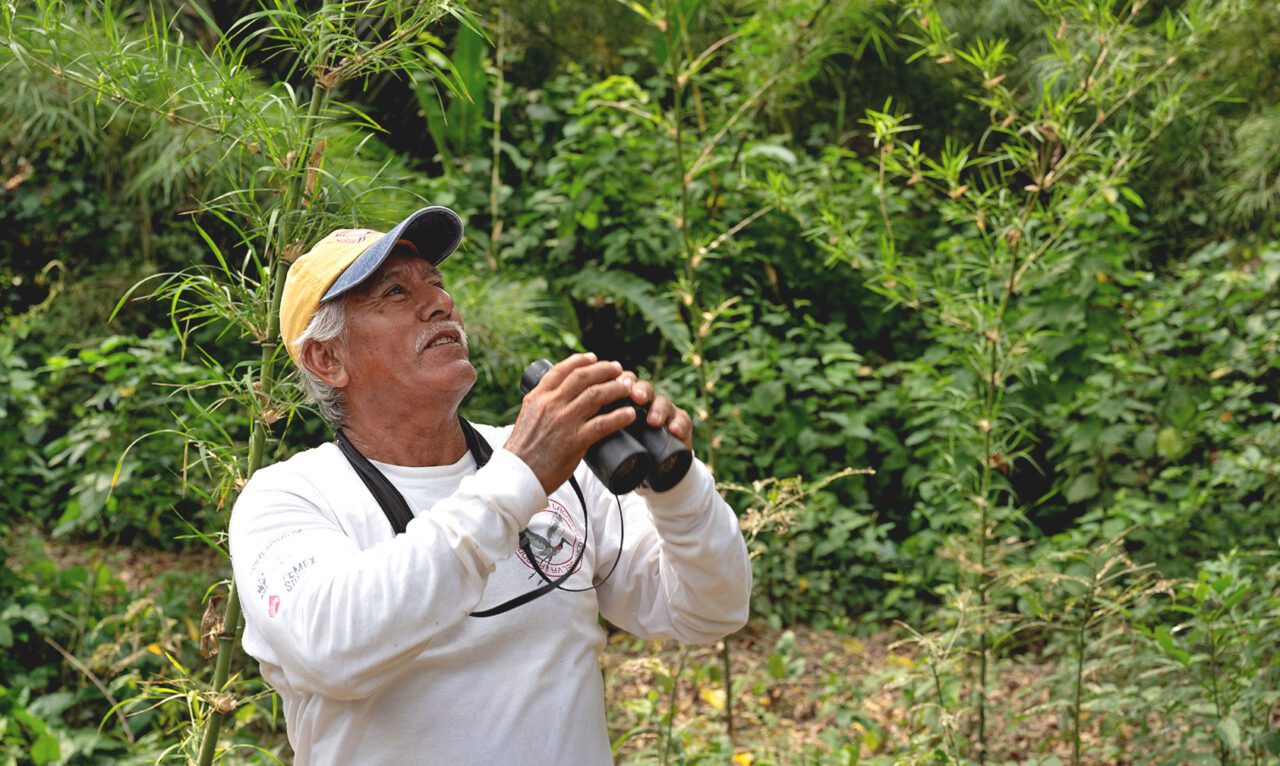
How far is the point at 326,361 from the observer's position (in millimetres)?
1703

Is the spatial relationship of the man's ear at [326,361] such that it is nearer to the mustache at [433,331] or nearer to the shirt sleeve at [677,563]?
the mustache at [433,331]

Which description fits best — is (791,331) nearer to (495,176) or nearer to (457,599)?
(495,176)

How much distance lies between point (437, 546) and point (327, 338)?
0.48 meters

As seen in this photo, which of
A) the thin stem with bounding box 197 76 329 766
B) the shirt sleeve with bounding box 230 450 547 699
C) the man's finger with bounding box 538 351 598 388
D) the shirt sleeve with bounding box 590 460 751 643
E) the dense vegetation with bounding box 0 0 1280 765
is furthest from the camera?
the dense vegetation with bounding box 0 0 1280 765

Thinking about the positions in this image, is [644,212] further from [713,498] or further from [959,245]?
[713,498]

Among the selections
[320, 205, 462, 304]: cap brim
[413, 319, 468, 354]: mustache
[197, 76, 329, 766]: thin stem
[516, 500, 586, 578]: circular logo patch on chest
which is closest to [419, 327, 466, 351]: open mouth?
[413, 319, 468, 354]: mustache

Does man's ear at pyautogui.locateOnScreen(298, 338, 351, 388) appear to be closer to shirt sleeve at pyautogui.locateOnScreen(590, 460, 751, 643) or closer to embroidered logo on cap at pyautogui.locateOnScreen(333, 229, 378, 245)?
embroidered logo on cap at pyautogui.locateOnScreen(333, 229, 378, 245)

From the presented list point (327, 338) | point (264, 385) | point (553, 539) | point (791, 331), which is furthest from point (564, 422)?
point (791, 331)

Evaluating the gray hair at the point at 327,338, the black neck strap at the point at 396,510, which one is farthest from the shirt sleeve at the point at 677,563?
the gray hair at the point at 327,338

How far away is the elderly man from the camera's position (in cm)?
133

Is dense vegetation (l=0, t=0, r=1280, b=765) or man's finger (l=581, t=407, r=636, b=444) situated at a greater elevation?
man's finger (l=581, t=407, r=636, b=444)

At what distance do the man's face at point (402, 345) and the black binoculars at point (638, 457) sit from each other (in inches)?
7.6

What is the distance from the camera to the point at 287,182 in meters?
1.95

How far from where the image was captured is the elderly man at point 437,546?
52.3 inches
